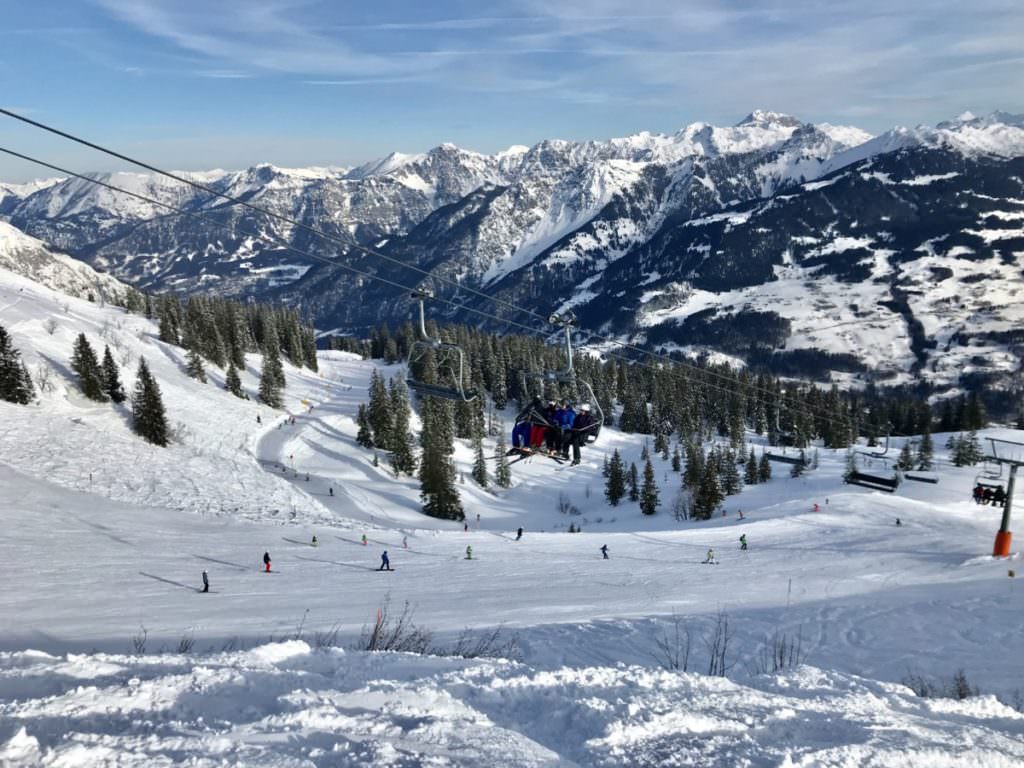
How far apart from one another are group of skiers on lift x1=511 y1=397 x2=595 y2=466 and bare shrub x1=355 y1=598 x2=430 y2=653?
6.33m

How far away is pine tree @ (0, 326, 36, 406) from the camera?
5547 cm

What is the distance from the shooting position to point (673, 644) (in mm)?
17141

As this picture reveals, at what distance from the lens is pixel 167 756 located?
5.49m

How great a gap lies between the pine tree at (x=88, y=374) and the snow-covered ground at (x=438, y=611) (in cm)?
152

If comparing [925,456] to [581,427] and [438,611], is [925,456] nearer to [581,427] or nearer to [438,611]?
[581,427]

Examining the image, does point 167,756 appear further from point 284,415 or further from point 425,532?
point 284,415

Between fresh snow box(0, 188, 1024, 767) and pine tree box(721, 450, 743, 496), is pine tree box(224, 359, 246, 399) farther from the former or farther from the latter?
pine tree box(721, 450, 743, 496)

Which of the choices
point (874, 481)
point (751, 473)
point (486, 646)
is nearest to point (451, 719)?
point (486, 646)

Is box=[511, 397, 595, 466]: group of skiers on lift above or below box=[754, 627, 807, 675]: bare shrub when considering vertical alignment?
above

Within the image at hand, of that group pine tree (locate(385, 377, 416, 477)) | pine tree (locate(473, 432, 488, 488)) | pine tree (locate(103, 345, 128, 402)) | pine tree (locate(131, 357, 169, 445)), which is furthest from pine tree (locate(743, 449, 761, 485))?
pine tree (locate(103, 345, 128, 402))

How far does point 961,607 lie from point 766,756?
2332 cm

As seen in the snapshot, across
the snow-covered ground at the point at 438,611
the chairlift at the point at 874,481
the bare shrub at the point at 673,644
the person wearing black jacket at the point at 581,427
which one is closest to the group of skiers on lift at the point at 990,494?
the snow-covered ground at the point at 438,611

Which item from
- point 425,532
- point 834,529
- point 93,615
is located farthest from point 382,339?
point 93,615

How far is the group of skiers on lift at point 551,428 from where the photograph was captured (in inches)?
760
